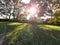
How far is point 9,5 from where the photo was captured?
39.0 m

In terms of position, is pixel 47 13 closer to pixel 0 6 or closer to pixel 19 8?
pixel 19 8

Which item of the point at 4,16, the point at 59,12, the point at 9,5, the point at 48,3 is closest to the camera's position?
the point at 59,12

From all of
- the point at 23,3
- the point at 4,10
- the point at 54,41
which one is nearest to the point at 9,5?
the point at 4,10

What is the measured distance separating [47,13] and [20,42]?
2733 centimetres

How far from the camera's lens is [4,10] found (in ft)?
129

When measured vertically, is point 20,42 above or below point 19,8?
below

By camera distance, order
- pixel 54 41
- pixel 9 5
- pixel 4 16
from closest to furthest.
A: pixel 54 41 → pixel 9 5 → pixel 4 16

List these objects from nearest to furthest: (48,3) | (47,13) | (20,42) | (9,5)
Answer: (20,42) → (48,3) → (47,13) → (9,5)

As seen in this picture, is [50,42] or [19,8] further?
[19,8]

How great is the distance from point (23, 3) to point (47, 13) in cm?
606

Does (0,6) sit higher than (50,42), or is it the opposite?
(0,6)

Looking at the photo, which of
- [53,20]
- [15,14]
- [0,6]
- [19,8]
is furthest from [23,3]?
[53,20]

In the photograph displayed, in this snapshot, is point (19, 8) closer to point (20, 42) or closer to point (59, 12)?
point (59, 12)

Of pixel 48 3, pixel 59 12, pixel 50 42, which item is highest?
pixel 48 3
